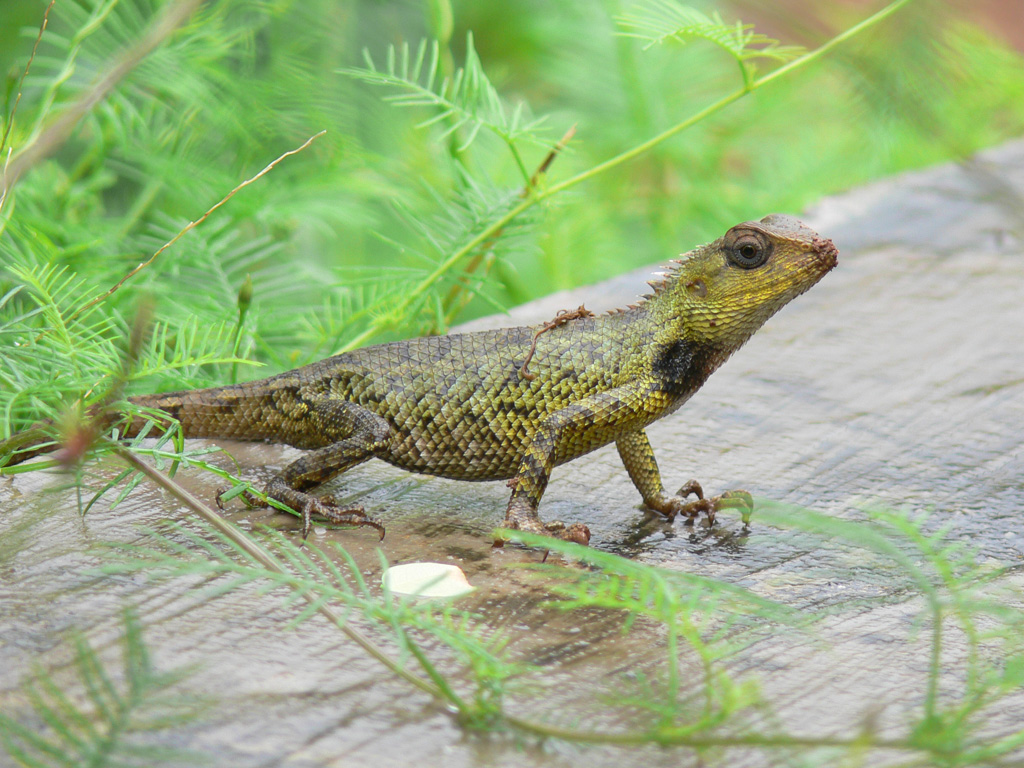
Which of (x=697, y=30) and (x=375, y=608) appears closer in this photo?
(x=375, y=608)

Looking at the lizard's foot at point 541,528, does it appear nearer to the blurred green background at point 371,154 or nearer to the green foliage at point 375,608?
the green foliage at point 375,608

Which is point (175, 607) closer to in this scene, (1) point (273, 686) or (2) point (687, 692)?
(1) point (273, 686)

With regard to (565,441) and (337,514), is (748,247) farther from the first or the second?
(337,514)

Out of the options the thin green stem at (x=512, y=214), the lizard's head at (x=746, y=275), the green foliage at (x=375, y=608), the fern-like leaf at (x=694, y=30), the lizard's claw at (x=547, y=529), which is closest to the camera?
the green foliage at (x=375, y=608)

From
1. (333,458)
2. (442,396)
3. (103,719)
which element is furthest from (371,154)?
(103,719)

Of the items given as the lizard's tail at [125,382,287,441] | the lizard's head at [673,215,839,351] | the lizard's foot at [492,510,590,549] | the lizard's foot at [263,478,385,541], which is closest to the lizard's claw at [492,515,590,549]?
the lizard's foot at [492,510,590,549]

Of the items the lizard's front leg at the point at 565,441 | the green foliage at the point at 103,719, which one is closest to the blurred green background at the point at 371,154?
the green foliage at the point at 103,719
